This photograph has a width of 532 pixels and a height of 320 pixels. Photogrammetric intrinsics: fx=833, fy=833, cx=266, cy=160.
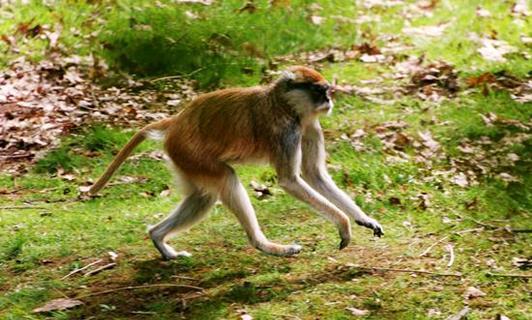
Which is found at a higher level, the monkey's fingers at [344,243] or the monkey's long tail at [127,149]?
the monkey's long tail at [127,149]

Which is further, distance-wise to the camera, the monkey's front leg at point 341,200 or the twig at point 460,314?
the monkey's front leg at point 341,200

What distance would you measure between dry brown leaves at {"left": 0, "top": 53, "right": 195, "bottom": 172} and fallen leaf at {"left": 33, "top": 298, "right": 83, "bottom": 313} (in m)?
2.82

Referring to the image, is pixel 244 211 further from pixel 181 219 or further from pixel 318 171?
pixel 318 171

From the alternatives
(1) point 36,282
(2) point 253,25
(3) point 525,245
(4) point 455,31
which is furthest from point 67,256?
(4) point 455,31

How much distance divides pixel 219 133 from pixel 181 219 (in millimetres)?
675

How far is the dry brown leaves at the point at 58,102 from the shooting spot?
827cm

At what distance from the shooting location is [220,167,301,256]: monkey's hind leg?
5.52m

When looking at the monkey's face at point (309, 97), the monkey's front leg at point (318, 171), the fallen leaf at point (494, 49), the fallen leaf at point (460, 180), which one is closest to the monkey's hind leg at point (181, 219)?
the monkey's front leg at point (318, 171)

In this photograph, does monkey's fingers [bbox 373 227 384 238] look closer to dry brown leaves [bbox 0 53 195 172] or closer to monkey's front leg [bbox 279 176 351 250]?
monkey's front leg [bbox 279 176 351 250]

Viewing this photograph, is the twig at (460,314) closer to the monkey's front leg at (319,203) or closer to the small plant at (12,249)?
the monkey's front leg at (319,203)

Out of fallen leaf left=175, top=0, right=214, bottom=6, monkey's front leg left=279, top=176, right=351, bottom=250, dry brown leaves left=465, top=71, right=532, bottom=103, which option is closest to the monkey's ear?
monkey's front leg left=279, top=176, right=351, bottom=250

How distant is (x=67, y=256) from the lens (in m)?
6.01

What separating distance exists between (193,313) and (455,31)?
6.56 metres

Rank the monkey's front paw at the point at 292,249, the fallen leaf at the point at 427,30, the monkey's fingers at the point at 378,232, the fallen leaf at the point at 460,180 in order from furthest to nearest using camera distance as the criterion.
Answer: the fallen leaf at the point at 427,30 → the fallen leaf at the point at 460,180 → the monkey's fingers at the point at 378,232 → the monkey's front paw at the point at 292,249
